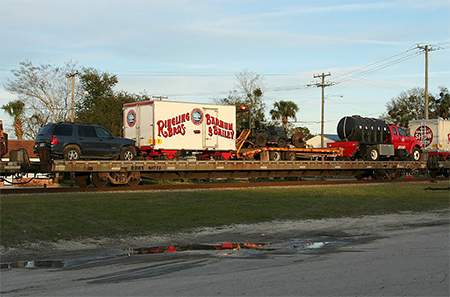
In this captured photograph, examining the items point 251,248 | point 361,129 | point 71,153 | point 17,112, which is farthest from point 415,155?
point 17,112

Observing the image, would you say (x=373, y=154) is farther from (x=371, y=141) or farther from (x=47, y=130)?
(x=47, y=130)

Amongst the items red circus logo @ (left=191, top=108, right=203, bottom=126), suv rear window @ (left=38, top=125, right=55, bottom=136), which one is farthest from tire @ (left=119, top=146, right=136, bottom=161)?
red circus logo @ (left=191, top=108, right=203, bottom=126)

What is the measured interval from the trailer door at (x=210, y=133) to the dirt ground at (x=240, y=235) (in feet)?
39.6

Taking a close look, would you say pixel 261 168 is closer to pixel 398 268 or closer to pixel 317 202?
pixel 317 202

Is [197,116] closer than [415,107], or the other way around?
[197,116]

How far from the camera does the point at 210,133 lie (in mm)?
25219

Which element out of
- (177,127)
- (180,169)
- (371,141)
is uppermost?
(177,127)

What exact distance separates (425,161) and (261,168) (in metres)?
13.0

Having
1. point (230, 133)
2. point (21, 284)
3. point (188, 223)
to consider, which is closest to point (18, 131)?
point (230, 133)

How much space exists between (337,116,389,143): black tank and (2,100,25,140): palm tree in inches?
1148

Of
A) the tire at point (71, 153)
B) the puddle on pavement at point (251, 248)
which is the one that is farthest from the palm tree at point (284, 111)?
the puddle on pavement at point (251, 248)

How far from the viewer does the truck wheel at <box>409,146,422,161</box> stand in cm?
3216

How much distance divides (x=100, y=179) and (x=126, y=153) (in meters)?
1.90

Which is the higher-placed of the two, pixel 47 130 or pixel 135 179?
pixel 47 130
